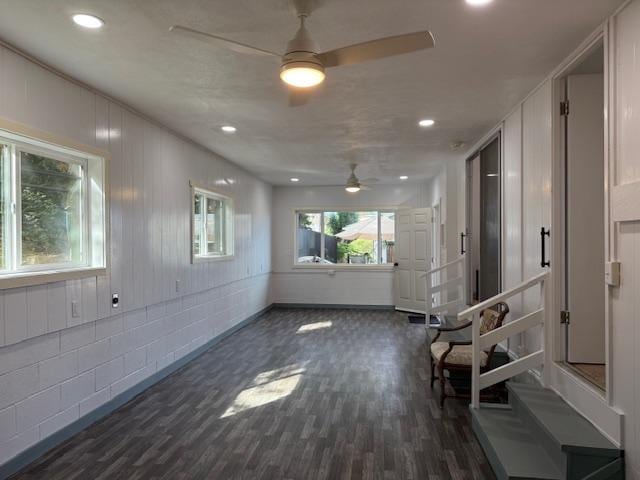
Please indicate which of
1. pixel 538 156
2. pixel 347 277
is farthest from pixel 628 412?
pixel 347 277

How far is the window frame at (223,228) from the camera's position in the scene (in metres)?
5.21

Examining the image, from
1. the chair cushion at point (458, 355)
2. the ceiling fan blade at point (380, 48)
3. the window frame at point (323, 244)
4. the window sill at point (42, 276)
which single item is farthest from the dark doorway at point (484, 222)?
the window sill at point (42, 276)

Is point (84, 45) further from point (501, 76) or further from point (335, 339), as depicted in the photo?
point (335, 339)

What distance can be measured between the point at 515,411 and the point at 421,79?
250 centimetres

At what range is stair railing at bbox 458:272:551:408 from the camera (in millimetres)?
3109

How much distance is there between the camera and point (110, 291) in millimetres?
3574

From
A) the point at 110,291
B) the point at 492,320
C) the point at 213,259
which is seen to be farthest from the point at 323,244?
the point at 110,291

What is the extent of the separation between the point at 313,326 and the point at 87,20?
225 inches

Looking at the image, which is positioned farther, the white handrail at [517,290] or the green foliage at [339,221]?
the green foliage at [339,221]

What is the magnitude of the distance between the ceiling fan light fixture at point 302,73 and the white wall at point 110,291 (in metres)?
1.78

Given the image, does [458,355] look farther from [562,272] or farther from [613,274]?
[613,274]

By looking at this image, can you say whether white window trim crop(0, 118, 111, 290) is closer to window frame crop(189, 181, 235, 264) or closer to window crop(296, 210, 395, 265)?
window frame crop(189, 181, 235, 264)

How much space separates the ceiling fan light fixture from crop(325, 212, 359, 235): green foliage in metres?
7.13

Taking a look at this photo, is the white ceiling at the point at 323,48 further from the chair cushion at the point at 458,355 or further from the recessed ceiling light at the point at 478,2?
the chair cushion at the point at 458,355
